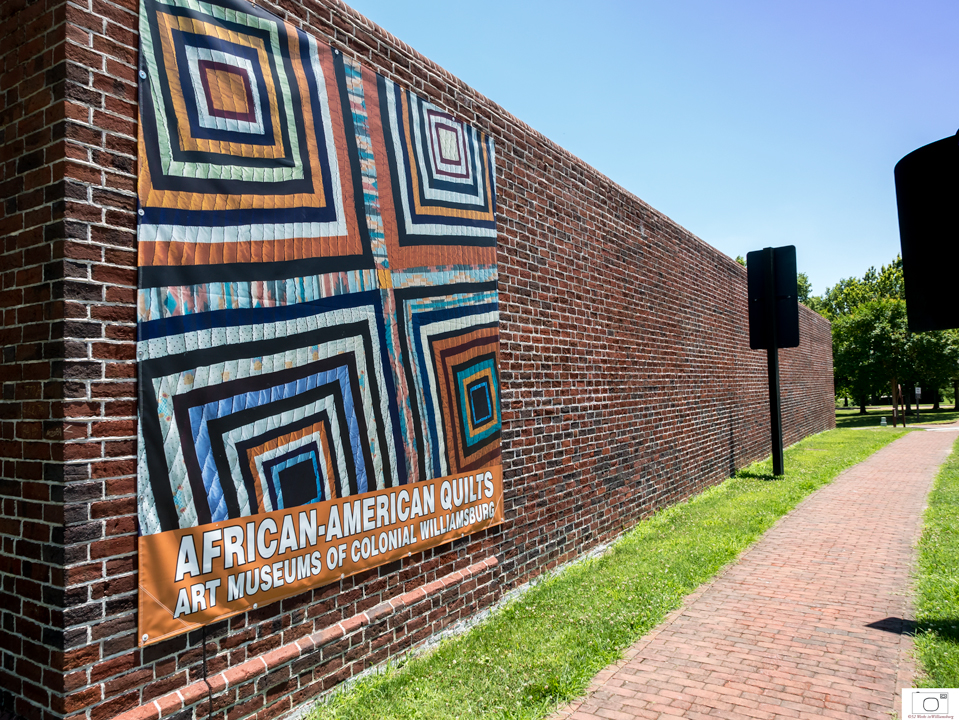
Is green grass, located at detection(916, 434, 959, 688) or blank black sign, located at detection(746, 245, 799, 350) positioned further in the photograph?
blank black sign, located at detection(746, 245, 799, 350)

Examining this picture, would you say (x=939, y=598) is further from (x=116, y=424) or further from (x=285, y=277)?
(x=116, y=424)

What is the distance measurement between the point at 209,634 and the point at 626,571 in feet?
13.7

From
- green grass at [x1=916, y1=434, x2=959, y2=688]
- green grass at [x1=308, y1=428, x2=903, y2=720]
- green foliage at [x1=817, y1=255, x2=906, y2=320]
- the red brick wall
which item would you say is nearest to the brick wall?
the red brick wall

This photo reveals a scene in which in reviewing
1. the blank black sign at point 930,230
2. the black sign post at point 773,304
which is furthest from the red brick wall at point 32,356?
the black sign post at point 773,304

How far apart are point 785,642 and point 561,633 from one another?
62.4 inches

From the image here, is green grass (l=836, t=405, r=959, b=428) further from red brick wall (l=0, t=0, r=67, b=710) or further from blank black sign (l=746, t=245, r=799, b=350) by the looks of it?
red brick wall (l=0, t=0, r=67, b=710)

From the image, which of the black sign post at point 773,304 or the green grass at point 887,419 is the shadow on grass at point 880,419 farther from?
the black sign post at point 773,304

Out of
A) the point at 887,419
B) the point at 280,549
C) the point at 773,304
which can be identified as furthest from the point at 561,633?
the point at 887,419

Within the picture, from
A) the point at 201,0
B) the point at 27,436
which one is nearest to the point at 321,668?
the point at 27,436

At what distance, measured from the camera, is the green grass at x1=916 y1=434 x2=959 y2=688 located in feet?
13.0

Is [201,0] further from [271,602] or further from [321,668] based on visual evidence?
[321,668]

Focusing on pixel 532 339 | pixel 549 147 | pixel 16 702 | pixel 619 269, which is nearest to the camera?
pixel 16 702

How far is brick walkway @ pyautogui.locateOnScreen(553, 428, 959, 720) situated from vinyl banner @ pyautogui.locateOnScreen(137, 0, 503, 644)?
1.64 meters

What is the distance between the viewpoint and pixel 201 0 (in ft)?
10.6
